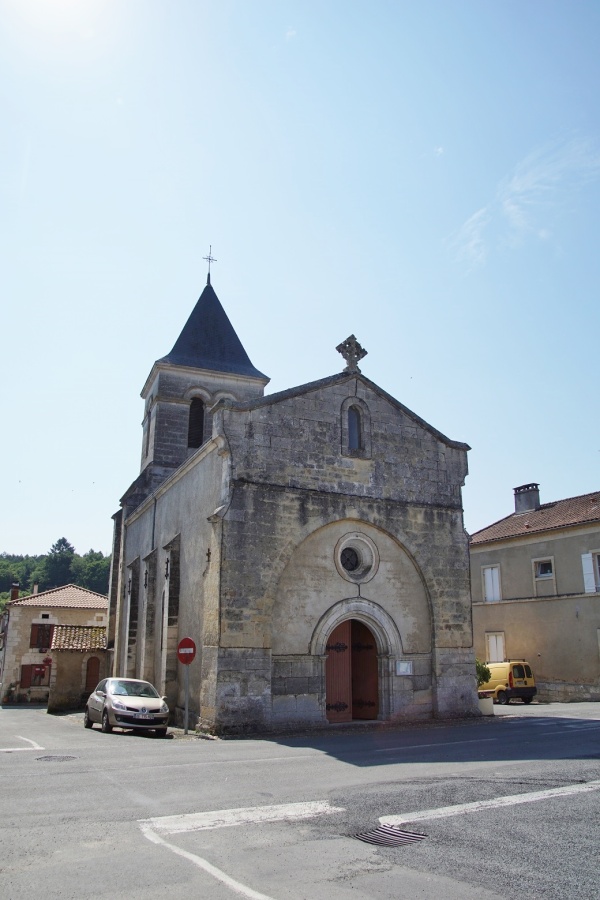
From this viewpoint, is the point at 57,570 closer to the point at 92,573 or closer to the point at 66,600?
the point at 92,573

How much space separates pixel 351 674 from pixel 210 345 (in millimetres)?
14867

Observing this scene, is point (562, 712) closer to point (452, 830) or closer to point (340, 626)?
point (340, 626)

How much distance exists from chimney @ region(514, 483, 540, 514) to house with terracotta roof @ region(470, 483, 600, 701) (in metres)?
0.05

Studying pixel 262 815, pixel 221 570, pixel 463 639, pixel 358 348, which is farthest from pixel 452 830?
pixel 358 348

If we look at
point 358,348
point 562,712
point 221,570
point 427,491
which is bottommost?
point 562,712

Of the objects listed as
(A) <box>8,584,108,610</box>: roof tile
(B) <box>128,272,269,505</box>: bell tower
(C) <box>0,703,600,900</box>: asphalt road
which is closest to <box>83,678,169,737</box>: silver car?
(C) <box>0,703,600,900</box>: asphalt road

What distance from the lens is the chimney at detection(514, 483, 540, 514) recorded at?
30297mm

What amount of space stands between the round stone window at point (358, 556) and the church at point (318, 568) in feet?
0.11

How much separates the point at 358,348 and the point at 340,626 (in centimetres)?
670

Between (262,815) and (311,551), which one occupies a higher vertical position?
(311,551)

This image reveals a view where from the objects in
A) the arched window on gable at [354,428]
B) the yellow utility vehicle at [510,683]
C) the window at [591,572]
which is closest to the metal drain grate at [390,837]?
the arched window on gable at [354,428]

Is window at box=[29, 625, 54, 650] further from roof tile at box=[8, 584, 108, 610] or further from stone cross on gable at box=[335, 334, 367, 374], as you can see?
stone cross on gable at box=[335, 334, 367, 374]

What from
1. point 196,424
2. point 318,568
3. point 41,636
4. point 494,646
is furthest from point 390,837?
point 41,636

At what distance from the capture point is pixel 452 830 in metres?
5.84
